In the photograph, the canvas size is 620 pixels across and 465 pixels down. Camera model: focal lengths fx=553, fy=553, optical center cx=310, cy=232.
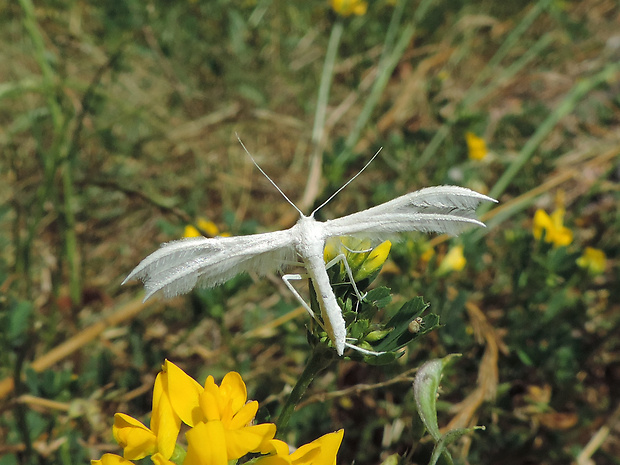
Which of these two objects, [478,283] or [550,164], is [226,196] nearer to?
[478,283]

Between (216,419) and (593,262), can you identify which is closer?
(216,419)

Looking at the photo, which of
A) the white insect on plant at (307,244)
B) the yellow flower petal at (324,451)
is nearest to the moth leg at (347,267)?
the white insect on plant at (307,244)

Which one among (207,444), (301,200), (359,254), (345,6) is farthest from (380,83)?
(207,444)

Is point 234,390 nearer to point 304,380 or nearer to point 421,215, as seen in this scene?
point 304,380

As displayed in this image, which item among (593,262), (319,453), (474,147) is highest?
(319,453)

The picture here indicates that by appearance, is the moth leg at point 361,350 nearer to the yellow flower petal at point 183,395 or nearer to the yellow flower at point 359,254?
the yellow flower at point 359,254

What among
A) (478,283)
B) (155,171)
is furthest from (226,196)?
(478,283)
